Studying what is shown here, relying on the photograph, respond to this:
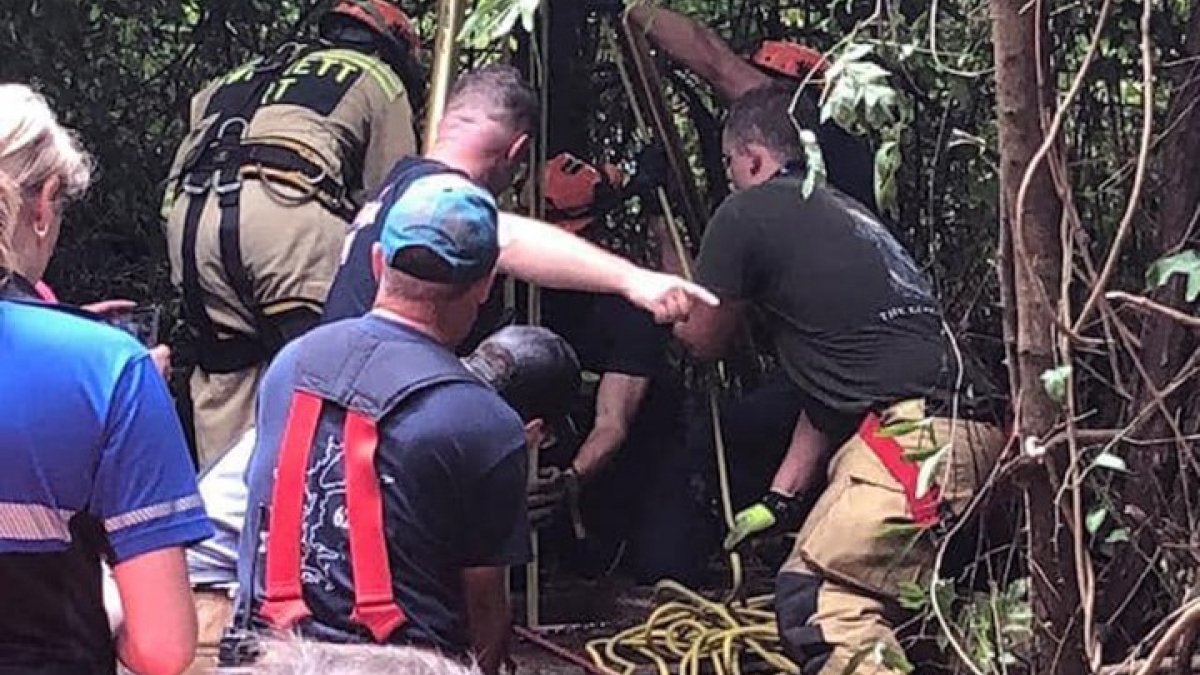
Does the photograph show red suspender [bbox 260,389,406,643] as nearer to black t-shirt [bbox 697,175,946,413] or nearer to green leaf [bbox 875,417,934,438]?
green leaf [bbox 875,417,934,438]

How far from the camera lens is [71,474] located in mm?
2594

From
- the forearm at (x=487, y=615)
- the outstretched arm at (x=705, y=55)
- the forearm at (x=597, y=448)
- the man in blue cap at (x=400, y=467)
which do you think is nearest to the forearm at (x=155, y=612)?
the man in blue cap at (x=400, y=467)

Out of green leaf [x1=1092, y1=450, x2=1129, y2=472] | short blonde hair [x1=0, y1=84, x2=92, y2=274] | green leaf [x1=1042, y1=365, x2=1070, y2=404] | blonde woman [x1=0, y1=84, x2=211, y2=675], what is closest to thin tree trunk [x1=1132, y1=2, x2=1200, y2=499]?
green leaf [x1=1092, y1=450, x2=1129, y2=472]

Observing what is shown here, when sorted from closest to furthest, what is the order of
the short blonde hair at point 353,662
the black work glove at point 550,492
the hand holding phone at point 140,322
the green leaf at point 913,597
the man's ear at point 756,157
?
the short blonde hair at point 353,662
the hand holding phone at point 140,322
the green leaf at point 913,597
the man's ear at point 756,157
the black work glove at point 550,492

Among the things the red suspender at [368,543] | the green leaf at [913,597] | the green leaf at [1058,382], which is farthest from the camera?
the green leaf at [913,597]

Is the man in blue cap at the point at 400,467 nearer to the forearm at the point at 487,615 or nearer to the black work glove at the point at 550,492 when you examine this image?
the forearm at the point at 487,615

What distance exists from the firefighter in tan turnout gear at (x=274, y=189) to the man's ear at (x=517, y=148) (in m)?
0.62

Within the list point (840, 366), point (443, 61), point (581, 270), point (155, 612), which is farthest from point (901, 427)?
point (155, 612)

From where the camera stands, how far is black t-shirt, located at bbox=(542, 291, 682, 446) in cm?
568

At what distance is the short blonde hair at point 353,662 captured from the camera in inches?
66.5

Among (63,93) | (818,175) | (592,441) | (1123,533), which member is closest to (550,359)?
(818,175)

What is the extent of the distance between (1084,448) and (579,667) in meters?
2.42

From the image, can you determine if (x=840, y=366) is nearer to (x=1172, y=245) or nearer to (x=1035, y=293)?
(x=1172, y=245)

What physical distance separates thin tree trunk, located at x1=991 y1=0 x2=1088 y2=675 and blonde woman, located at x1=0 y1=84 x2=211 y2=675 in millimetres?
1154
